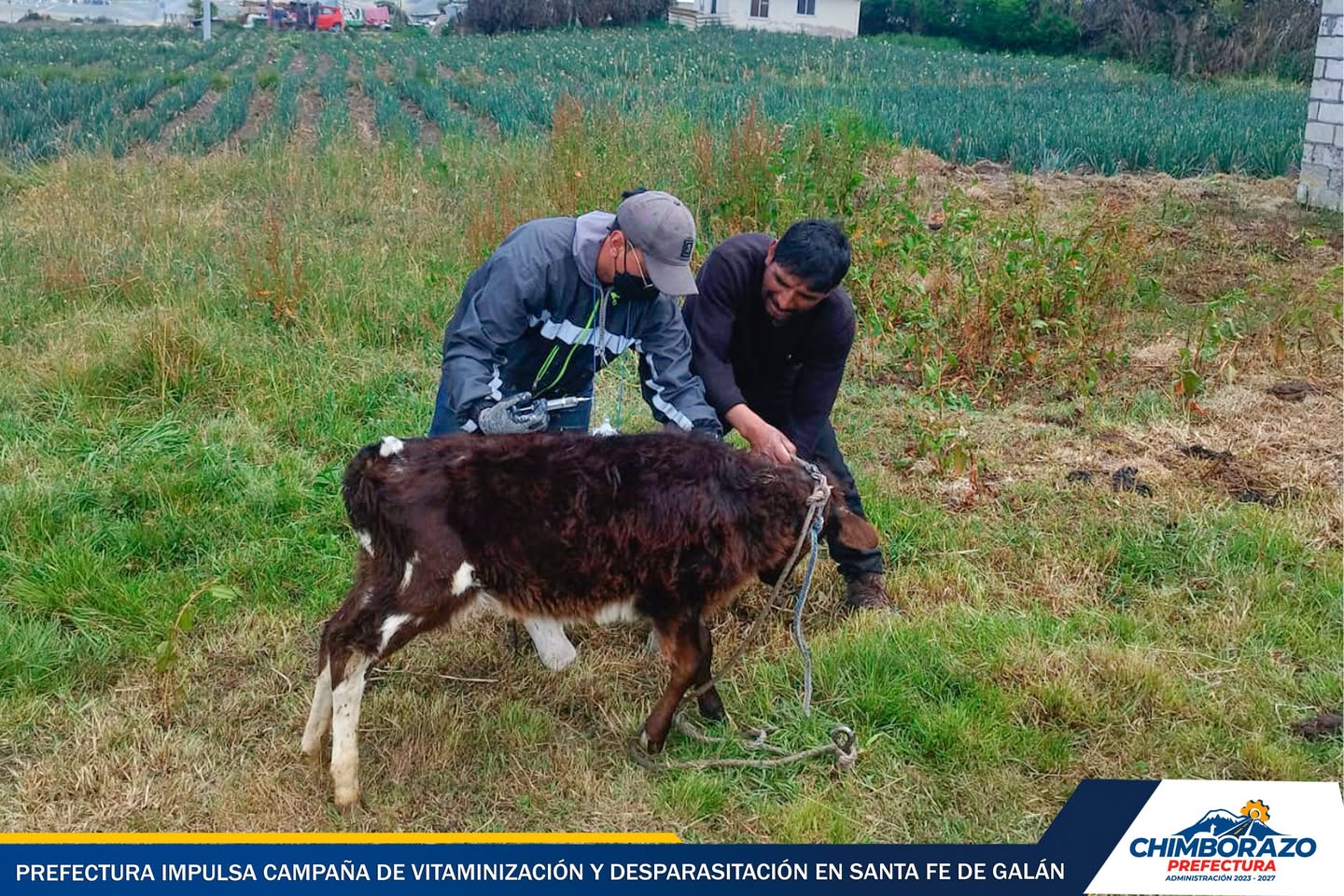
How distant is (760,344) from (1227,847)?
2.43 m

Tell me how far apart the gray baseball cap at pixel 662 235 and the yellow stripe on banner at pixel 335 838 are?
1.80 m

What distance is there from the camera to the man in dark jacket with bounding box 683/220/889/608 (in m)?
3.90

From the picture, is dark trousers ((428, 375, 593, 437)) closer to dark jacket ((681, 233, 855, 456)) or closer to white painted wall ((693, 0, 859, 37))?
dark jacket ((681, 233, 855, 456))

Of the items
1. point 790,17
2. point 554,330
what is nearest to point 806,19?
point 790,17

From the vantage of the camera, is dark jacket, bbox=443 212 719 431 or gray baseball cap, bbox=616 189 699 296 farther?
dark jacket, bbox=443 212 719 431

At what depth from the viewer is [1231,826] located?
3303 millimetres

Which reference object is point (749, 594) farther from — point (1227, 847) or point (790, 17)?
point (790, 17)

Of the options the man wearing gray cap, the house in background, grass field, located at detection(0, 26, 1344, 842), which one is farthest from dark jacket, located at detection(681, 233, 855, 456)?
the house in background

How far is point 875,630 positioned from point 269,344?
4.35 metres

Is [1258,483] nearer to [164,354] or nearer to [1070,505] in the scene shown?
[1070,505]

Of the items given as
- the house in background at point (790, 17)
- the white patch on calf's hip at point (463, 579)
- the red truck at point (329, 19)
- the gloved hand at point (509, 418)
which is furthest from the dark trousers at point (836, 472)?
the house in background at point (790, 17)

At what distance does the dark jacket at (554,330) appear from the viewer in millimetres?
3748

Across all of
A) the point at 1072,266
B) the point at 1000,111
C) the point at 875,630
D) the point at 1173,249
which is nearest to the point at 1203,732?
the point at 875,630

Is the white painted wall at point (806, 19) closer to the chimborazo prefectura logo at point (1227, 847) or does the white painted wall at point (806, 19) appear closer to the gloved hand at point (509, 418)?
the gloved hand at point (509, 418)
